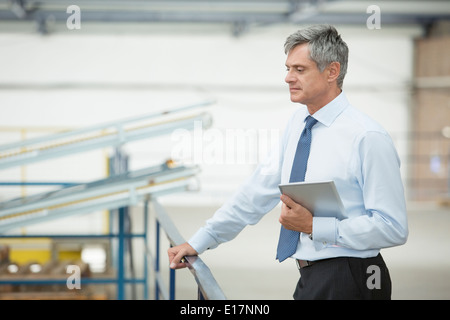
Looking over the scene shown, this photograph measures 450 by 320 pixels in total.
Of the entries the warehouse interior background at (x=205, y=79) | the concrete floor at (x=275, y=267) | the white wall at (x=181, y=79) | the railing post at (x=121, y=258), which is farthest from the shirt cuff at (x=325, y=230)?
the white wall at (x=181, y=79)

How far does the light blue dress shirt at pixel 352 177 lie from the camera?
157cm

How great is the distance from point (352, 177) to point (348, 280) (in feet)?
0.93

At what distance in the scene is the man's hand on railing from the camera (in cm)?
192

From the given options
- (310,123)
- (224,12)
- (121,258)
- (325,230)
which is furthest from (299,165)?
(224,12)

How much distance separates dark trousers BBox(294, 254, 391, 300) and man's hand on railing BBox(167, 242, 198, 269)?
1.32 feet

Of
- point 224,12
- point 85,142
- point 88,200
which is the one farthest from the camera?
point 224,12

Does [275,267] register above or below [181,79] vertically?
below

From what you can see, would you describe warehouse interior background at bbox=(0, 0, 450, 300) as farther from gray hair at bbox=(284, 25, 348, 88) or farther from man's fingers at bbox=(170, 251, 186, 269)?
gray hair at bbox=(284, 25, 348, 88)

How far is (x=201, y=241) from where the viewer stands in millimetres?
1955

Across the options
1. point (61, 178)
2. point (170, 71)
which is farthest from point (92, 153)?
point (170, 71)

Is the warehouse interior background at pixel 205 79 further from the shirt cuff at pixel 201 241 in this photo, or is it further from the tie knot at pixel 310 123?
the tie knot at pixel 310 123

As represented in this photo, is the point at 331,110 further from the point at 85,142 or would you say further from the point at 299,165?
the point at 85,142
